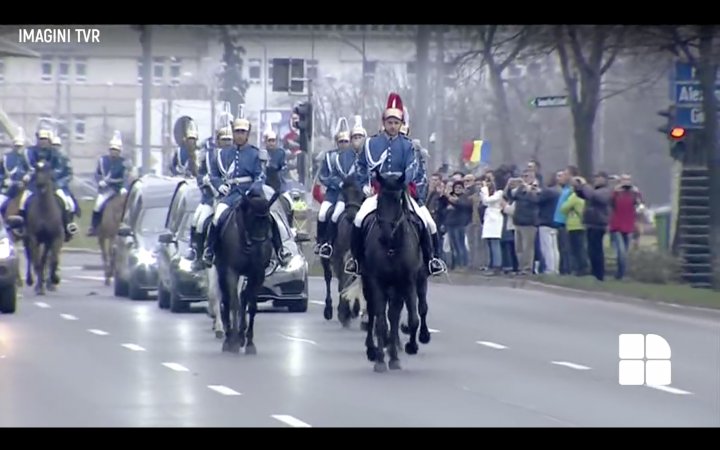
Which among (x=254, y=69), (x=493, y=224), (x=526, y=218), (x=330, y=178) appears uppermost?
(x=254, y=69)

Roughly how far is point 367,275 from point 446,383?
6.01 feet

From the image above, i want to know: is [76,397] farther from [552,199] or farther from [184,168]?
[552,199]

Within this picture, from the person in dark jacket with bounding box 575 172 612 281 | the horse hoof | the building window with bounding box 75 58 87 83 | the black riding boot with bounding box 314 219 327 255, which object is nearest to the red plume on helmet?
the horse hoof

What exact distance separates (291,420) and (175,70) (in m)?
38.7

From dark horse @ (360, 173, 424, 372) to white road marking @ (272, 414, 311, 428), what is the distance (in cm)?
366

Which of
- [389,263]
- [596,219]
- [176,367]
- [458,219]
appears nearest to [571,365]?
[389,263]

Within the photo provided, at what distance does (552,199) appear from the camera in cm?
3256

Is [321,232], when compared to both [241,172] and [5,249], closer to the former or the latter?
[5,249]

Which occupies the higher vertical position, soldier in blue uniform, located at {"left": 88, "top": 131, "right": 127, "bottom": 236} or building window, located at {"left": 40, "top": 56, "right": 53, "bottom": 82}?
building window, located at {"left": 40, "top": 56, "right": 53, "bottom": 82}

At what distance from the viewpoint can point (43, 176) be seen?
29.0m

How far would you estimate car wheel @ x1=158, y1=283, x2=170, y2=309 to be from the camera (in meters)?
26.5

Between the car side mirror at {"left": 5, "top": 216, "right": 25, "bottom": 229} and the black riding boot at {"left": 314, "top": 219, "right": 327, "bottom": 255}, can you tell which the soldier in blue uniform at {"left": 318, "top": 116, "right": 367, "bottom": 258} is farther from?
the car side mirror at {"left": 5, "top": 216, "right": 25, "bottom": 229}
